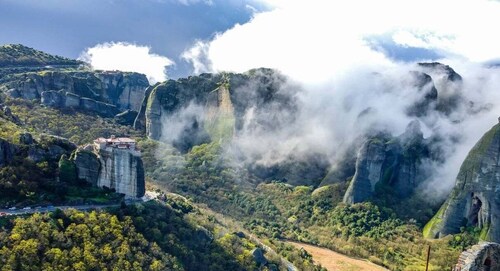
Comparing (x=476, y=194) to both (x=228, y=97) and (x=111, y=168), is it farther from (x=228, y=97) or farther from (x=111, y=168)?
(x=228, y=97)

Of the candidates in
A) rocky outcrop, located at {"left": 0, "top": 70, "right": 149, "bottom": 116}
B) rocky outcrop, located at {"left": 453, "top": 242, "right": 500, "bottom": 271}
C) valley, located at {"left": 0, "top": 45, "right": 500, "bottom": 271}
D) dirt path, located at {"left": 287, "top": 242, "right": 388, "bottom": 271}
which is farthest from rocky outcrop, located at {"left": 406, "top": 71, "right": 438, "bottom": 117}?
rocky outcrop, located at {"left": 453, "top": 242, "right": 500, "bottom": 271}

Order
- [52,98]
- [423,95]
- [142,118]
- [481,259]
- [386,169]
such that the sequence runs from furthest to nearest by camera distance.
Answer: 1. [142,118]
2. [52,98]
3. [423,95]
4. [386,169]
5. [481,259]

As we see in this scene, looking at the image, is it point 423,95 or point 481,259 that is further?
point 423,95

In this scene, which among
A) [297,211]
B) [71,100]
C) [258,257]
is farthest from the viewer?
[71,100]

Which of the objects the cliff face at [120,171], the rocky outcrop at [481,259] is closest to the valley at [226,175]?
the cliff face at [120,171]

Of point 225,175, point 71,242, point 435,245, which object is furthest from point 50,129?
point 435,245

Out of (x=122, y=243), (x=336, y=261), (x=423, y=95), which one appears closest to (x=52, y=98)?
(x=336, y=261)

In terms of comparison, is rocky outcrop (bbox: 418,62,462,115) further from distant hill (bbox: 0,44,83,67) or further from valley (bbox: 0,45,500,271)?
distant hill (bbox: 0,44,83,67)
